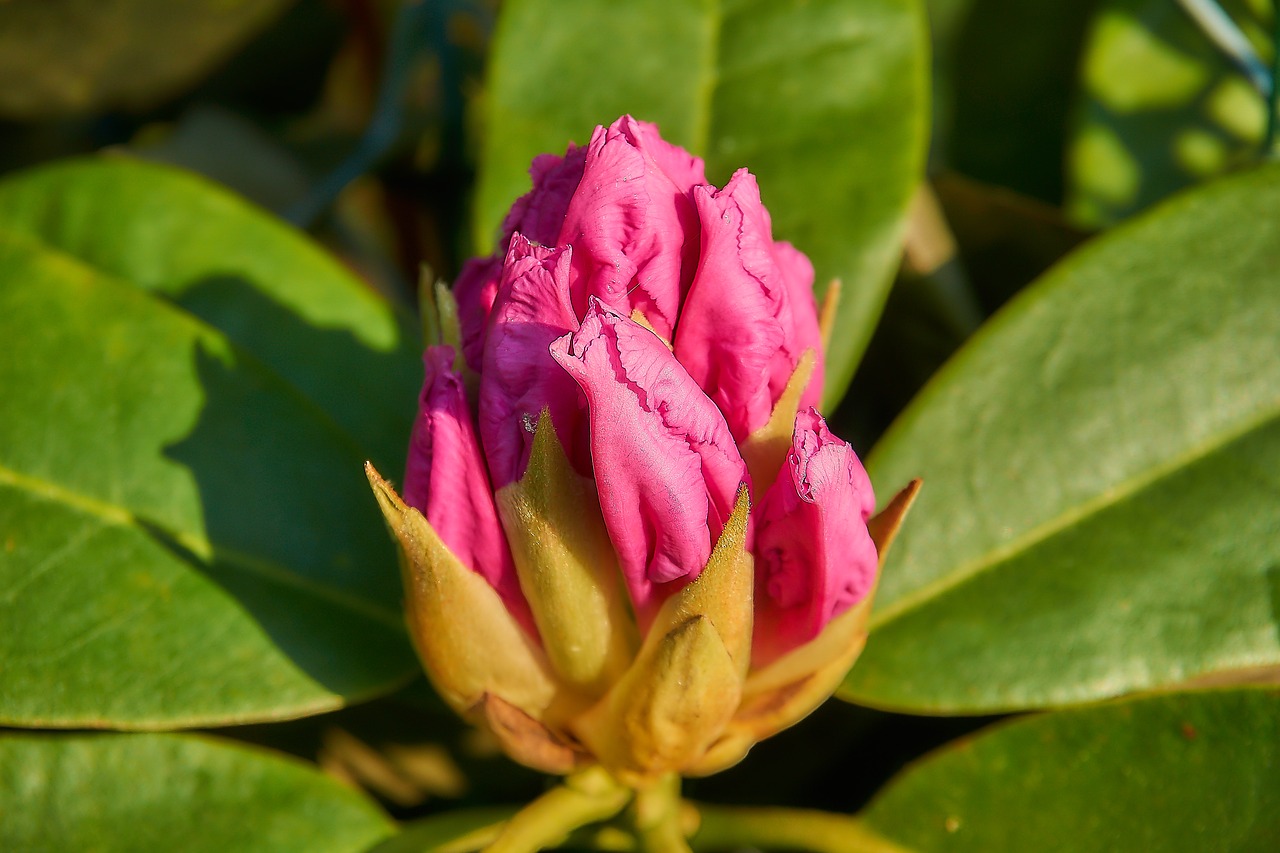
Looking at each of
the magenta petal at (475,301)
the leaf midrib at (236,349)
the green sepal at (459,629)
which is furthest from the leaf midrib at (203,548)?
the magenta petal at (475,301)

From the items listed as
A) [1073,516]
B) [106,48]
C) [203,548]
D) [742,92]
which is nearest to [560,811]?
[203,548]

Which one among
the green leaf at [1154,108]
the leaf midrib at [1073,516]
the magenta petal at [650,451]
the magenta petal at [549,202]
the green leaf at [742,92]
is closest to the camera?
the magenta petal at [650,451]

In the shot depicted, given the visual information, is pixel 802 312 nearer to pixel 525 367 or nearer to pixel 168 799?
pixel 525 367

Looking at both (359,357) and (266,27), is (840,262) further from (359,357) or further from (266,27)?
(266,27)

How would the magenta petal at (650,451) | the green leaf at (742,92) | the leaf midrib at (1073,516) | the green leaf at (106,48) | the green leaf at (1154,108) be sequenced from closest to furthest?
the magenta petal at (650,451) < the leaf midrib at (1073,516) < the green leaf at (742,92) < the green leaf at (1154,108) < the green leaf at (106,48)

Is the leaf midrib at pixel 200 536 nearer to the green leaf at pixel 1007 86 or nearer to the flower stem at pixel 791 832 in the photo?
the flower stem at pixel 791 832

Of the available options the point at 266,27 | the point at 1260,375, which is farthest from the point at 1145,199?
the point at 266,27
